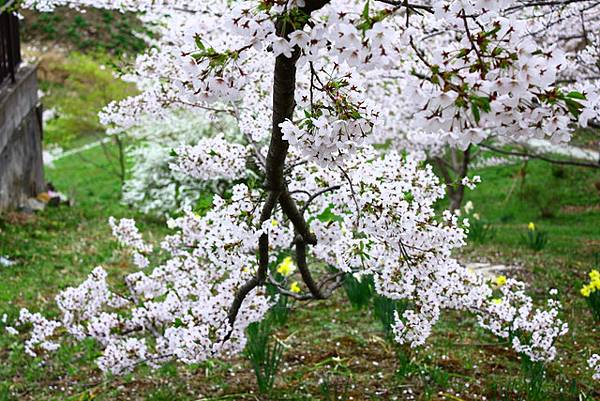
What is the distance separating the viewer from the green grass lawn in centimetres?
371

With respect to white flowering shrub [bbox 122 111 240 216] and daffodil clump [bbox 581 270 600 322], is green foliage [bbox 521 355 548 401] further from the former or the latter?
white flowering shrub [bbox 122 111 240 216]

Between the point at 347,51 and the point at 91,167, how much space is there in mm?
15341

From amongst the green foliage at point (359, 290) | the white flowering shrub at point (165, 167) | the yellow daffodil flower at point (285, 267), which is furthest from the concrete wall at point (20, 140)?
the green foliage at point (359, 290)

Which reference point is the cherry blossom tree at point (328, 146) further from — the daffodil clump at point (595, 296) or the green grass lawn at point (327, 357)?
the daffodil clump at point (595, 296)

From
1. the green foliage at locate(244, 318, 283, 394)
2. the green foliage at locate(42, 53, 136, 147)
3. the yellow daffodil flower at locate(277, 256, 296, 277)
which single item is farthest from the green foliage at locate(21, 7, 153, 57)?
the green foliage at locate(244, 318, 283, 394)

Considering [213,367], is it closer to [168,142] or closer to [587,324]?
[587,324]

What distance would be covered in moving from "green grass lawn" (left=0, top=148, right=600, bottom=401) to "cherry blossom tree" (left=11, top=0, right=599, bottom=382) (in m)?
0.35

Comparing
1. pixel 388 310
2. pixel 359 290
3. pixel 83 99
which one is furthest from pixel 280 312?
pixel 83 99

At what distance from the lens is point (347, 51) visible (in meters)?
1.51

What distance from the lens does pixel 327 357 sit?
13.9 ft

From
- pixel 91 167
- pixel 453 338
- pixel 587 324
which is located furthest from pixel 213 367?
pixel 91 167

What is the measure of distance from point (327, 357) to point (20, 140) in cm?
644

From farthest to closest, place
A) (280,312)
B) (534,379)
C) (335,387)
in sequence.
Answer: (280,312), (335,387), (534,379)

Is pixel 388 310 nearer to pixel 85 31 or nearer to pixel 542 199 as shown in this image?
pixel 542 199
